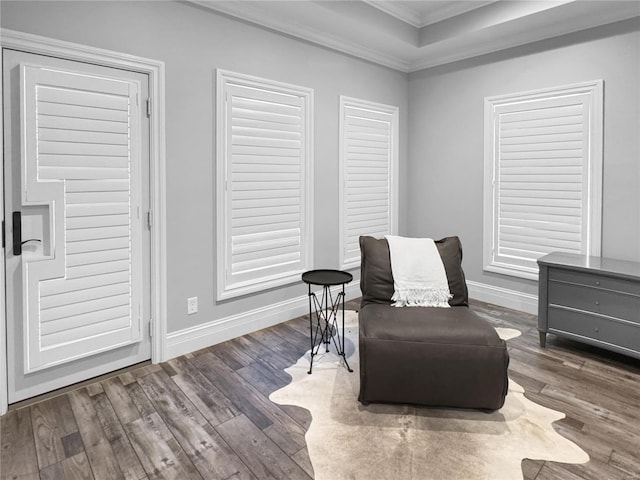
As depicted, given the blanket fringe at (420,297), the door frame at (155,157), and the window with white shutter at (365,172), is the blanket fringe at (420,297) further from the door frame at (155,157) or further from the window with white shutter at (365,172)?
the door frame at (155,157)

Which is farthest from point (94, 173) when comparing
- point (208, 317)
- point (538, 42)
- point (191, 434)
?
point (538, 42)

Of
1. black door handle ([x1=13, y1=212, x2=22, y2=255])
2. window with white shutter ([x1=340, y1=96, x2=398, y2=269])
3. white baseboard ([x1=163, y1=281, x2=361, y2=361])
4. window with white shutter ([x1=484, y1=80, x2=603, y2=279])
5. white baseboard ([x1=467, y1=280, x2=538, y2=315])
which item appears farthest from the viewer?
window with white shutter ([x1=340, y1=96, x2=398, y2=269])

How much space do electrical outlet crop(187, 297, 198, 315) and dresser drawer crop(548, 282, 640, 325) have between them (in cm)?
274

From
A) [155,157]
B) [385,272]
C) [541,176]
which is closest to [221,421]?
[385,272]

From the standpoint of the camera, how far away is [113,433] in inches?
82.2

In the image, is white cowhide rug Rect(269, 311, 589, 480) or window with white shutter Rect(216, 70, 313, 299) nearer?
white cowhide rug Rect(269, 311, 589, 480)

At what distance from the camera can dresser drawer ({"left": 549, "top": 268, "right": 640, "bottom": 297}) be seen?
272cm

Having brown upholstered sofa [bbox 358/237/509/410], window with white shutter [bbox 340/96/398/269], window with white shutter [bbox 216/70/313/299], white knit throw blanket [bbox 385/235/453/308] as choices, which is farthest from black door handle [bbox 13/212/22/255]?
window with white shutter [bbox 340/96/398/269]

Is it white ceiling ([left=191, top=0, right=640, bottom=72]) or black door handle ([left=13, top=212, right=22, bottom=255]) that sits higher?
white ceiling ([left=191, top=0, right=640, bottom=72])

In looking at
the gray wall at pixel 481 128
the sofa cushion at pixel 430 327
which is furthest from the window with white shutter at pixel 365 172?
the sofa cushion at pixel 430 327

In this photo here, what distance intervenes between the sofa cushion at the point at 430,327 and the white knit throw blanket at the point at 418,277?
0.17 m

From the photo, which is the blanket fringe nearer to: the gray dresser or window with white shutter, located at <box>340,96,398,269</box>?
the gray dresser

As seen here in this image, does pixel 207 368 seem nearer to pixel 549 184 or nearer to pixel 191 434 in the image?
pixel 191 434

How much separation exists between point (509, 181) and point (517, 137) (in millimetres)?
430
